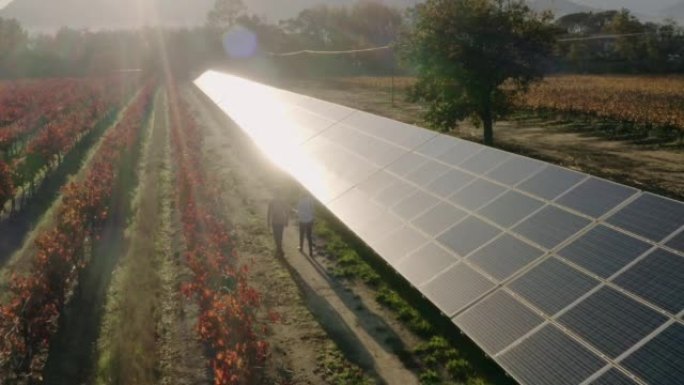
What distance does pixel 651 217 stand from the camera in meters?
9.10

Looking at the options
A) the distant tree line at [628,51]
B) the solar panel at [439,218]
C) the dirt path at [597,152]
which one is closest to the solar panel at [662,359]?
the solar panel at [439,218]

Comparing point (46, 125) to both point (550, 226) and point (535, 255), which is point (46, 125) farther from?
point (535, 255)

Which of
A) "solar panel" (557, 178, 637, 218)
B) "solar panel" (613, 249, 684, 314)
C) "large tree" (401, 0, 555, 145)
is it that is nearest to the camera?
"solar panel" (613, 249, 684, 314)

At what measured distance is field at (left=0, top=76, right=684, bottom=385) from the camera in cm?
1114

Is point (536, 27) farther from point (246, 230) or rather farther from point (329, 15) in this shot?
point (329, 15)

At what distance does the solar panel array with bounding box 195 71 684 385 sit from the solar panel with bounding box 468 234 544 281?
1.1 inches

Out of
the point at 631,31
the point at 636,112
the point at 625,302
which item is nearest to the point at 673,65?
the point at 631,31

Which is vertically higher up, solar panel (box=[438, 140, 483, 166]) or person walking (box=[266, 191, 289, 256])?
solar panel (box=[438, 140, 483, 166])

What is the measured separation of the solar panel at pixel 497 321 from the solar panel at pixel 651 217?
246 cm

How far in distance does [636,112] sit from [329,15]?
164807 millimetres

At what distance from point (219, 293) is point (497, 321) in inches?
270

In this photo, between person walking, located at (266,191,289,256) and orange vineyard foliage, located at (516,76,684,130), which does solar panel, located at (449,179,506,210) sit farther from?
orange vineyard foliage, located at (516,76,684,130)

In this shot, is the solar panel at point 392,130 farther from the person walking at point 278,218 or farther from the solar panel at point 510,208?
the solar panel at point 510,208

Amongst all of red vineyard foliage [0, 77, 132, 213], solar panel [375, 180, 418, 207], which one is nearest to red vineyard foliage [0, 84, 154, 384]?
red vineyard foliage [0, 77, 132, 213]
